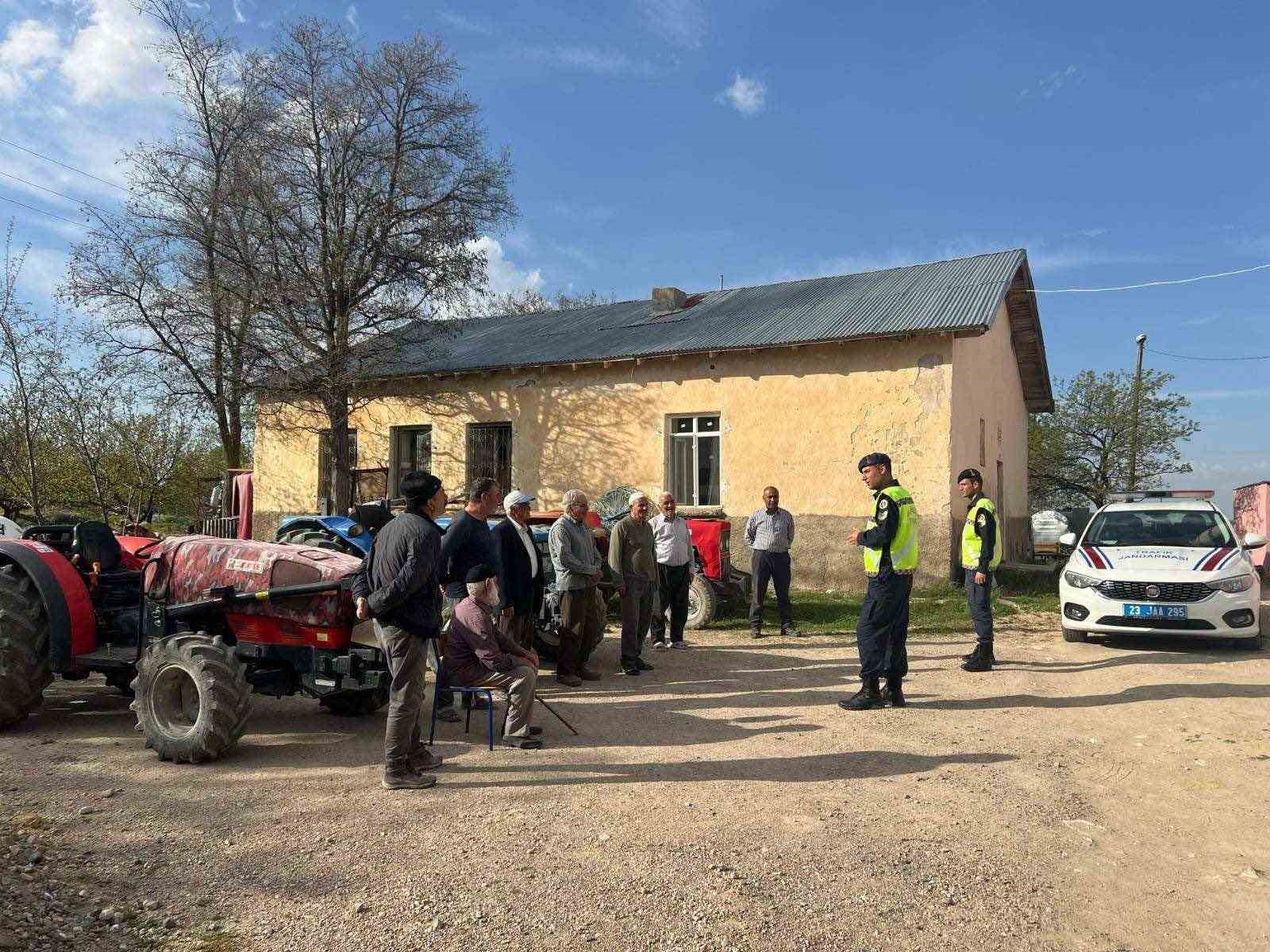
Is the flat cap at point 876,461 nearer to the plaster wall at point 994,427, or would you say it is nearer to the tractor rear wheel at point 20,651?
the tractor rear wheel at point 20,651

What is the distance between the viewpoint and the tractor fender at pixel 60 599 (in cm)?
544

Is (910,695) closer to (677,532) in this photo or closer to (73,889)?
(677,532)

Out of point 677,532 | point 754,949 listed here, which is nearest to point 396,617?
point 754,949

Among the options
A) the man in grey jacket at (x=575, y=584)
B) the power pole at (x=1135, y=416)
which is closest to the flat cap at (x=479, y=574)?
the man in grey jacket at (x=575, y=584)

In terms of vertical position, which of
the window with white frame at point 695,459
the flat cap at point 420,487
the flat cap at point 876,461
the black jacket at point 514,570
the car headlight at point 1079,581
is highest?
the window with white frame at point 695,459

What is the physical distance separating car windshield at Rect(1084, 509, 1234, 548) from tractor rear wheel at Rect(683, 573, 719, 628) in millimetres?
4377

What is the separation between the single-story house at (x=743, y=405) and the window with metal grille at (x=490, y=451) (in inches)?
1.5

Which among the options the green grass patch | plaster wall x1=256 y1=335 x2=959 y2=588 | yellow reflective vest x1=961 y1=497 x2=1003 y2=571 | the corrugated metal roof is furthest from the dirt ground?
the corrugated metal roof

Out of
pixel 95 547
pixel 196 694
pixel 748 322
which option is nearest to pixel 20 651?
pixel 95 547

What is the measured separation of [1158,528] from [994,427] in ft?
25.9

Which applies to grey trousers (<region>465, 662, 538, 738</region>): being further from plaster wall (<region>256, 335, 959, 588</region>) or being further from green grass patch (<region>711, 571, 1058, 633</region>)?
plaster wall (<region>256, 335, 959, 588</region>)

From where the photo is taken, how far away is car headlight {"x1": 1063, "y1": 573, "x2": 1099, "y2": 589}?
8.60 m

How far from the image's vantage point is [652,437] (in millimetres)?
15922

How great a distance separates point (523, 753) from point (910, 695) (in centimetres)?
334
